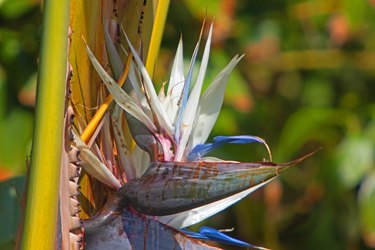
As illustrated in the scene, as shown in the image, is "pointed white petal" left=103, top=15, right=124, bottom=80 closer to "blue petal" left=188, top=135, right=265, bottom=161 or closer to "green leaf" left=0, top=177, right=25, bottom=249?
"blue petal" left=188, top=135, right=265, bottom=161

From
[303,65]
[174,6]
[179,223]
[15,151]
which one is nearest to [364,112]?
[303,65]

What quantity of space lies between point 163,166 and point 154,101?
44 mm

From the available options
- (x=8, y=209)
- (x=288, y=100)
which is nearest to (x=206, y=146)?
(x=8, y=209)

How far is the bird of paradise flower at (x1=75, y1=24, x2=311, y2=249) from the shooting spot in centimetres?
49

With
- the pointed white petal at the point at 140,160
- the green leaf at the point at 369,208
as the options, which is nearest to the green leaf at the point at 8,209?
the pointed white petal at the point at 140,160

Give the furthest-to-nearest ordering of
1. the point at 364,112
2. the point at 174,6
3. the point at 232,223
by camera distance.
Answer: the point at 232,223 < the point at 364,112 < the point at 174,6

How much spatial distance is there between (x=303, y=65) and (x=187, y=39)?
0.43m

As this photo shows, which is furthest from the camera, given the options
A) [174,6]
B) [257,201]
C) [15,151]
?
[257,201]

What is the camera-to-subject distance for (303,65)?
73.0 inches

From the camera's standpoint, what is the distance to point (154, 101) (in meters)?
0.52

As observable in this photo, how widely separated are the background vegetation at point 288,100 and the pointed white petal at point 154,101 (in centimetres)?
72

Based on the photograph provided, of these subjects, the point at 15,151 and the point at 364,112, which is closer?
the point at 15,151

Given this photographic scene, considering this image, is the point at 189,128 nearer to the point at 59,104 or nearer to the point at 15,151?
the point at 59,104

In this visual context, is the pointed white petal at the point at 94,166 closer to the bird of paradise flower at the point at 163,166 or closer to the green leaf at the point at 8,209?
the bird of paradise flower at the point at 163,166
